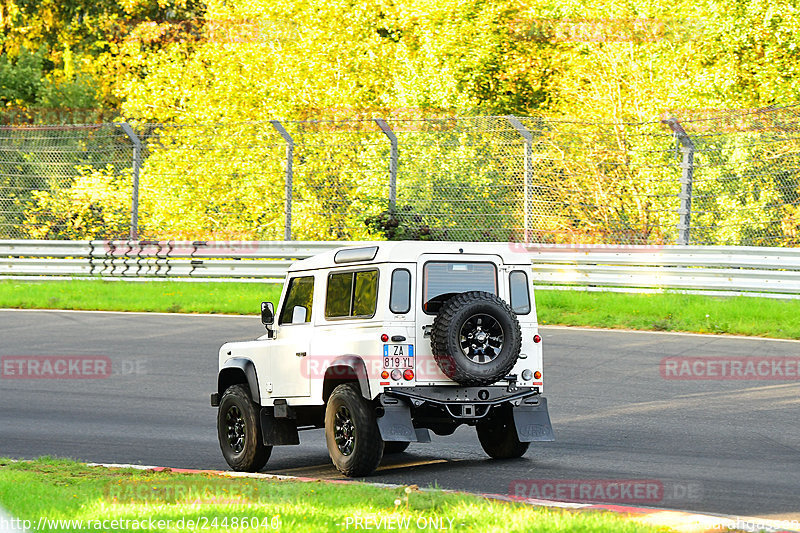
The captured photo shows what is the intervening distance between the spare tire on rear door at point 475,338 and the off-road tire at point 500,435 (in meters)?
0.70

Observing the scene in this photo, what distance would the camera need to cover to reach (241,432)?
10.6 metres

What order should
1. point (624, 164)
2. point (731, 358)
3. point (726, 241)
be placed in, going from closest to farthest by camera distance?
1. point (731, 358)
2. point (726, 241)
3. point (624, 164)

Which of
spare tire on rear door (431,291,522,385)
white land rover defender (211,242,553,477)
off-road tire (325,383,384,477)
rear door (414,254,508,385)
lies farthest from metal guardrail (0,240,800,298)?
off-road tire (325,383,384,477)

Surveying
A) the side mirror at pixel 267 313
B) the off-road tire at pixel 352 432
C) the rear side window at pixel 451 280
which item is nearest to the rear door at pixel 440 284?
the rear side window at pixel 451 280

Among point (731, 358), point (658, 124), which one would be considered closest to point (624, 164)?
point (658, 124)

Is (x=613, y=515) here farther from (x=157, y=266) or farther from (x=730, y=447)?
(x=157, y=266)

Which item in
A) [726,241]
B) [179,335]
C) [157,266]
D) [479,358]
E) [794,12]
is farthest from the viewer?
[794,12]

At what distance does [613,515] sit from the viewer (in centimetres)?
700

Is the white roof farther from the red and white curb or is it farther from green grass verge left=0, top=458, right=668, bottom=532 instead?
the red and white curb

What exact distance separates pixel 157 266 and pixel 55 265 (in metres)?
2.48

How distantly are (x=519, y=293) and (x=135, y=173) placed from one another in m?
16.3

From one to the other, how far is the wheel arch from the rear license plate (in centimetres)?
166

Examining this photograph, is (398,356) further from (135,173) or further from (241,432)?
(135,173)

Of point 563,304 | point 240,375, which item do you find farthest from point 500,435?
point 563,304
